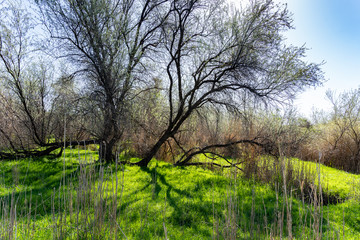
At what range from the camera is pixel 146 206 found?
4316 millimetres

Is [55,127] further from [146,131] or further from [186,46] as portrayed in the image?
[186,46]

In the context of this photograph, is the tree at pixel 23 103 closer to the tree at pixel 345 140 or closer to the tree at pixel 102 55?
the tree at pixel 102 55

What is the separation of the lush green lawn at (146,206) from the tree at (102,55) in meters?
2.01

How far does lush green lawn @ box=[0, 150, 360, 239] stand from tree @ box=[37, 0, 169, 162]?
201 cm

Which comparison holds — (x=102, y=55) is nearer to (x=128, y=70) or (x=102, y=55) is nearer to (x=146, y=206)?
(x=128, y=70)

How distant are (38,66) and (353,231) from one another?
35.8ft

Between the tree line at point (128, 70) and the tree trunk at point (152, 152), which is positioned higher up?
the tree line at point (128, 70)

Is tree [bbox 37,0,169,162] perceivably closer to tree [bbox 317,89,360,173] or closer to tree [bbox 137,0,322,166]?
tree [bbox 137,0,322,166]

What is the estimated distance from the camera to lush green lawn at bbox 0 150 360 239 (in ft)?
8.79

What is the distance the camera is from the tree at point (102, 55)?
7.15 metres

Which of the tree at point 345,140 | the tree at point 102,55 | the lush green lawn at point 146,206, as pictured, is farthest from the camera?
the tree at point 345,140

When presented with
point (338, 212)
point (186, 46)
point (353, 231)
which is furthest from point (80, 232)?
point (186, 46)

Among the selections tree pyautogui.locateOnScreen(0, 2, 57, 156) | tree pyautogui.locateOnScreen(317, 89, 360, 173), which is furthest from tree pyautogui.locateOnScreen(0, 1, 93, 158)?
tree pyautogui.locateOnScreen(317, 89, 360, 173)

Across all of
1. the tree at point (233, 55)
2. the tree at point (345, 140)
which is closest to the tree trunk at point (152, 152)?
the tree at point (233, 55)
